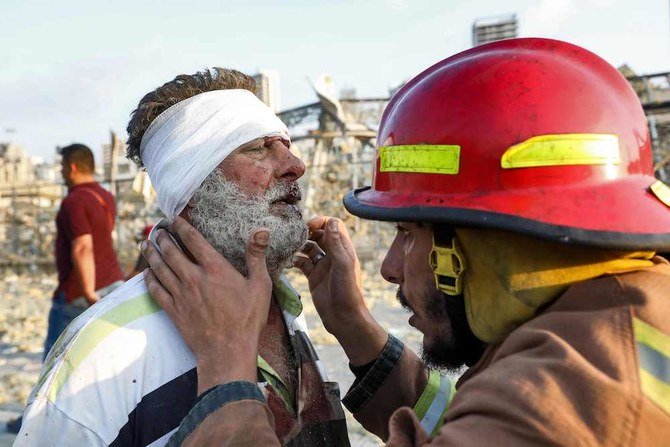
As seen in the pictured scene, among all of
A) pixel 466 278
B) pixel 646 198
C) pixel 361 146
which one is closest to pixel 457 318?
pixel 466 278

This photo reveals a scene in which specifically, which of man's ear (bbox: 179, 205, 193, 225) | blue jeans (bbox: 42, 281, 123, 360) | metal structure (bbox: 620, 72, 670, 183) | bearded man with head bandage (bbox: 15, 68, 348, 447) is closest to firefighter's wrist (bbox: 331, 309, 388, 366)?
bearded man with head bandage (bbox: 15, 68, 348, 447)

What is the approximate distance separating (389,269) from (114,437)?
0.95 m

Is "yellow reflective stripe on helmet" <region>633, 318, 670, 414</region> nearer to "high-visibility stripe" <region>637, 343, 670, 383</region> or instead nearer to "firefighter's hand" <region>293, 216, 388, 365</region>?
"high-visibility stripe" <region>637, 343, 670, 383</region>

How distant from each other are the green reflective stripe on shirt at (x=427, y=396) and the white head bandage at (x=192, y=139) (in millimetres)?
1173

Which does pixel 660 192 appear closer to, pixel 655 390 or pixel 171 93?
pixel 655 390

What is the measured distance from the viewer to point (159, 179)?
7.63 ft

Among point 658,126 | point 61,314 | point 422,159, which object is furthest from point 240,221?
point 658,126

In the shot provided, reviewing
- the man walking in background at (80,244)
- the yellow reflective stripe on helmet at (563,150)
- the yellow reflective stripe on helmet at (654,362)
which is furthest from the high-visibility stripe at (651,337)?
the man walking in background at (80,244)

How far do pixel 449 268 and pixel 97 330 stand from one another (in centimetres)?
111

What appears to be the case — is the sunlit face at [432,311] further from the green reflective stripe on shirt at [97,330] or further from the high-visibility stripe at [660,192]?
the green reflective stripe on shirt at [97,330]

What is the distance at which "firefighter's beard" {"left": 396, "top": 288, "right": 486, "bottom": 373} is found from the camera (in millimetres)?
1554

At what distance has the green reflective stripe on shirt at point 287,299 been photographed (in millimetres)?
2383

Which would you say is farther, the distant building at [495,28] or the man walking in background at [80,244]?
the distant building at [495,28]

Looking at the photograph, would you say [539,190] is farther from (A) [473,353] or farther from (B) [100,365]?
(B) [100,365]
